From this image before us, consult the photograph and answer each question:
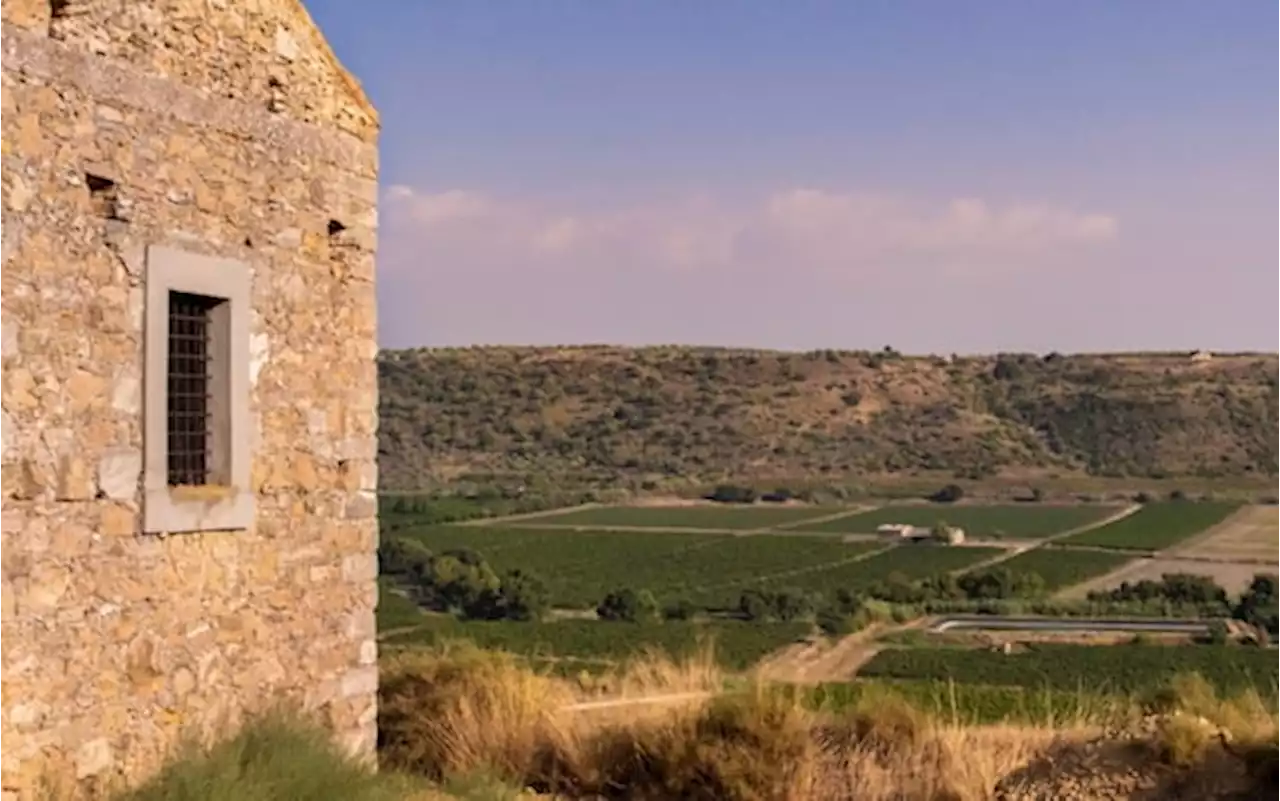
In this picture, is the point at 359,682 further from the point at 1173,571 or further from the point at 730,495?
the point at 730,495

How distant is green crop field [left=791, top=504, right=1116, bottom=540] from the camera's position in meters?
56.8

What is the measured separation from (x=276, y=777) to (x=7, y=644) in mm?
1463

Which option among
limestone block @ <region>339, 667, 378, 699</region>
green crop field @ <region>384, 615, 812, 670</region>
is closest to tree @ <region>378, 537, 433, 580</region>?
green crop field @ <region>384, 615, 812, 670</region>

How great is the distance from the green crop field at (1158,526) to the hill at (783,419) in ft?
26.3

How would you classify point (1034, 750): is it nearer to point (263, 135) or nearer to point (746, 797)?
point (746, 797)

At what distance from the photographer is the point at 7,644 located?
6863mm

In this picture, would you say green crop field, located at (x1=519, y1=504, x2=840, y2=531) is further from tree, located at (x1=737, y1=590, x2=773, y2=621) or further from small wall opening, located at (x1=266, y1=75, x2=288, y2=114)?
small wall opening, located at (x1=266, y1=75, x2=288, y2=114)

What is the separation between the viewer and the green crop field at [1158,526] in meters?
53.0

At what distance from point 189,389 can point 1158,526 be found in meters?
53.0

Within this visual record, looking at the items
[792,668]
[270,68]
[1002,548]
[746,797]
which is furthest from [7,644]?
[1002,548]

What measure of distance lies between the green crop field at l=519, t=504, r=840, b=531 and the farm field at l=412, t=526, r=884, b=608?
114 inches

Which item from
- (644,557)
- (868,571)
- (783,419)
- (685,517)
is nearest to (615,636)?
(868,571)

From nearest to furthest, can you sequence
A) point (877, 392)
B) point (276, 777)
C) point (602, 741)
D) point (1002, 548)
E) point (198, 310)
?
point (276, 777) → point (198, 310) → point (602, 741) → point (1002, 548) → point (877, 392)

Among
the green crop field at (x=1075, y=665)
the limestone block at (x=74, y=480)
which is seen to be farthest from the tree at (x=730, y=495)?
the limestone block at (x=74, y=480)
